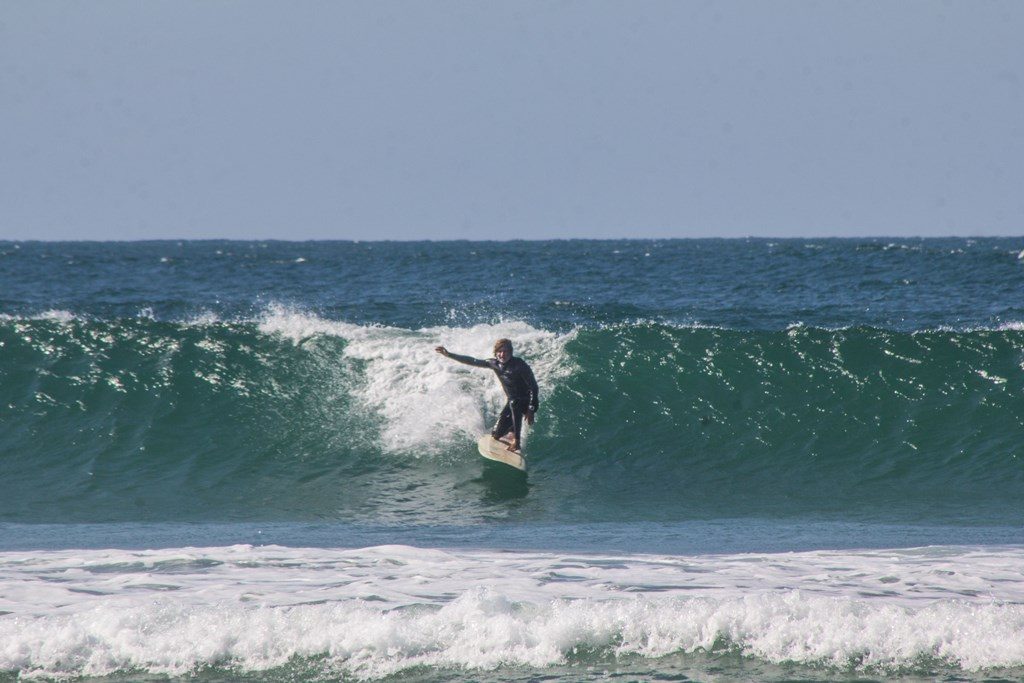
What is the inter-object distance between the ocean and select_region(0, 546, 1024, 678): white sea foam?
0.02 m

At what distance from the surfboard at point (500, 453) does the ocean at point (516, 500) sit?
0.18 m

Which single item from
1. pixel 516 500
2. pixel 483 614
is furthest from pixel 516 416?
pixel 483 614

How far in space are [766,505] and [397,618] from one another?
6061 millimetres

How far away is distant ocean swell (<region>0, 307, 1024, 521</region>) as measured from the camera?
40.9 ft

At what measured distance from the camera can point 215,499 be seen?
12.1m

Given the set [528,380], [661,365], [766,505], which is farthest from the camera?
[661,365]

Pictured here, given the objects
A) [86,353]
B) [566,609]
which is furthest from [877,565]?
[86,353]

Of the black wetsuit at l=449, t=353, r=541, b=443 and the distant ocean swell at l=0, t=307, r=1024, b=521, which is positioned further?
the distant ocean swell at l=0, t=307, r=1024, b=521

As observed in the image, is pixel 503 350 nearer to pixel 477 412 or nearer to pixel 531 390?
pixel 531 390

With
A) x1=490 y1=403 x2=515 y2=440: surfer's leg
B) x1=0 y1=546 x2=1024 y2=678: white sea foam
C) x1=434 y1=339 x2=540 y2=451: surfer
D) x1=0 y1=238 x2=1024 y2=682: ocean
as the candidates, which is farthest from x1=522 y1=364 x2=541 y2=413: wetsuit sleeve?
x1=0 y1=546 x2=1024 y2=678: white sea foam

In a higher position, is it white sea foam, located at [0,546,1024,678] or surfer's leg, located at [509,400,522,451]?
surfer's leg, located at [509,400,522,451]

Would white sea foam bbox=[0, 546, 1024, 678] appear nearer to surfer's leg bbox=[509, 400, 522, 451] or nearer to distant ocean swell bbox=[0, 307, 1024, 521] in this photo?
distant ocean swell bbox=[0, 307, 1024, 521]

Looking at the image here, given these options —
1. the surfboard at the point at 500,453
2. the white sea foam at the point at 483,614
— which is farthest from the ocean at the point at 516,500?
the surfboard at the point at 500,453

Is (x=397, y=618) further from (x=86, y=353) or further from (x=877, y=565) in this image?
(x=86, y=353)
